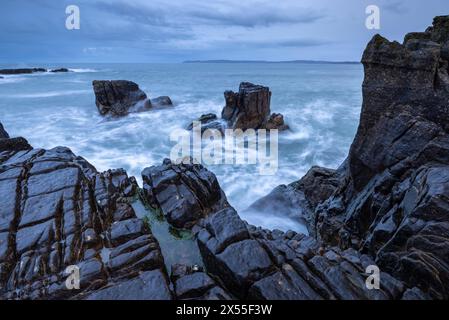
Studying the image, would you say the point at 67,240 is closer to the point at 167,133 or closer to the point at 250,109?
the point at 167,133

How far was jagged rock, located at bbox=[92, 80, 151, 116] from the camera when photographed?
44.3 m

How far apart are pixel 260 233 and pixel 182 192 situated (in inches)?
153

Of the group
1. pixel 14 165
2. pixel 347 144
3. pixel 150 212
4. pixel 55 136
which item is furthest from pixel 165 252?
pixel 55 136

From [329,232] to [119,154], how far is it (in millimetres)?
21692

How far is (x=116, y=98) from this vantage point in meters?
45.8

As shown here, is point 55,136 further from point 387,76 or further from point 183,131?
point 387,76

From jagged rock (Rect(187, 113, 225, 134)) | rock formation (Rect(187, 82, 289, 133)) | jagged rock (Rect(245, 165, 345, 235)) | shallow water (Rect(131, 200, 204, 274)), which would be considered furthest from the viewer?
jagged rock (Rect(187, 113, 225, 134))

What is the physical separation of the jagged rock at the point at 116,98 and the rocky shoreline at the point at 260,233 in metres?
31.6

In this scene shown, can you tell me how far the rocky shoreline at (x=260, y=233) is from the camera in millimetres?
6957

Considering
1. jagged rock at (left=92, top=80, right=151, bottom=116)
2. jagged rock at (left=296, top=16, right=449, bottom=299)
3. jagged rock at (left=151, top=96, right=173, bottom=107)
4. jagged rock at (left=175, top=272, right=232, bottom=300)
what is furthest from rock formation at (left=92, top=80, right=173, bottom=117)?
jagged rock at (left=175, top=272, right=232, bottom=300)

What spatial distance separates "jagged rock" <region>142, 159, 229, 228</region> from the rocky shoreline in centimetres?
5

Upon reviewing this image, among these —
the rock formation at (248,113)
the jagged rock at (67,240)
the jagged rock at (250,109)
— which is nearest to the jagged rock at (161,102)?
the rock formation at (248,113)

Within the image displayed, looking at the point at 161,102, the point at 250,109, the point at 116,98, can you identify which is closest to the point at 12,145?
the point at 250,109

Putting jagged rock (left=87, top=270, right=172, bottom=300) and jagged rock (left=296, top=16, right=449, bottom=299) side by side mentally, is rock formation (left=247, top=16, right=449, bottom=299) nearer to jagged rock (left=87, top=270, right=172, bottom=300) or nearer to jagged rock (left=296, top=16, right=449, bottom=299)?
jagged rock (left=296, top=16, right=449, bottom=299)
